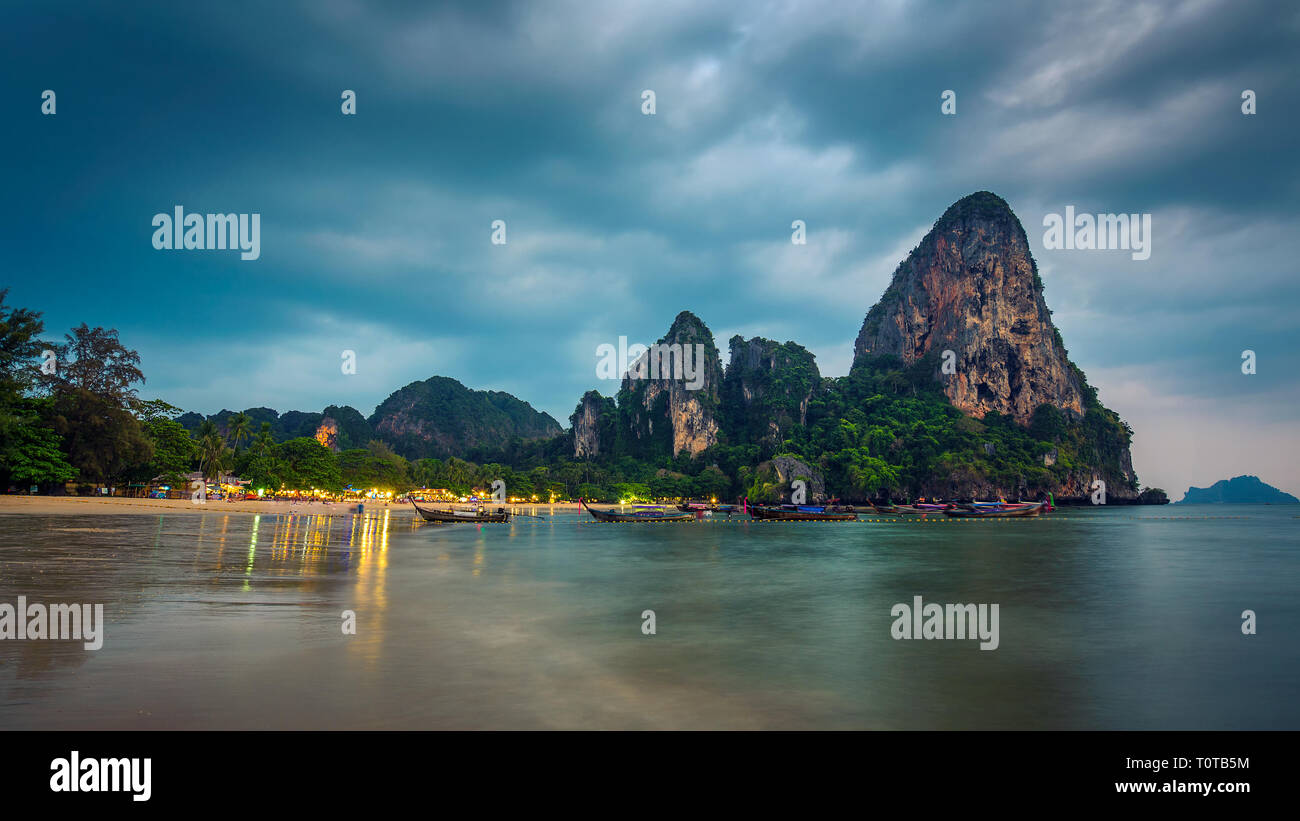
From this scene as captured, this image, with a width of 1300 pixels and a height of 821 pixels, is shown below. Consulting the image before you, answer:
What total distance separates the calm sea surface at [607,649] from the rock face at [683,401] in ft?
510

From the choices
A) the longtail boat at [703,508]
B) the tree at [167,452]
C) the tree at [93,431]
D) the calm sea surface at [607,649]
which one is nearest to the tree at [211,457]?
the tree at [167,452]

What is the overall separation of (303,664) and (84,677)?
2.84 m

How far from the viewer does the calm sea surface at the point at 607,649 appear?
9.05 meters

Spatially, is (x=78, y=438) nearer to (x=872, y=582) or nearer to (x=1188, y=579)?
(x=872, y=582)

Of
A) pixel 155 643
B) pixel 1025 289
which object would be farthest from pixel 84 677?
pixel 1025 289

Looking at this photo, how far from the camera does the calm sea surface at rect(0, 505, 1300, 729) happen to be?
9.05 metres

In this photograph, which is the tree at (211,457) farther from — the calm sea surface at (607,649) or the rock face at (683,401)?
the rock face at (683,401)

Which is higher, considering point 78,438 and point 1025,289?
point 1025,289

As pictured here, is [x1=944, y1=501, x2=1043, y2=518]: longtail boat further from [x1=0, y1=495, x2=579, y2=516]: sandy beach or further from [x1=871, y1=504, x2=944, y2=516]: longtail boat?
[x1=0, y1=495, x2=579, y2=516]: sandy beach

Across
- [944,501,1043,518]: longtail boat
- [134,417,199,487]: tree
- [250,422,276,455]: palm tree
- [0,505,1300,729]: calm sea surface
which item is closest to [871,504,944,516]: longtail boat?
[944,501,1043,518]: longtail boat

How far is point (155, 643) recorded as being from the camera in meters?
11.4

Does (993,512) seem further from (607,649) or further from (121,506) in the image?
(121,506)

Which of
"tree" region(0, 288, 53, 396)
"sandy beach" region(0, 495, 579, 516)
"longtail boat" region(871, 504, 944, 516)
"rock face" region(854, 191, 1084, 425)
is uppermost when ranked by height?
"rock face" region(854, 191, 1084, 425)

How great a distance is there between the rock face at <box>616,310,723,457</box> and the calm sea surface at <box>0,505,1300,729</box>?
510ft
